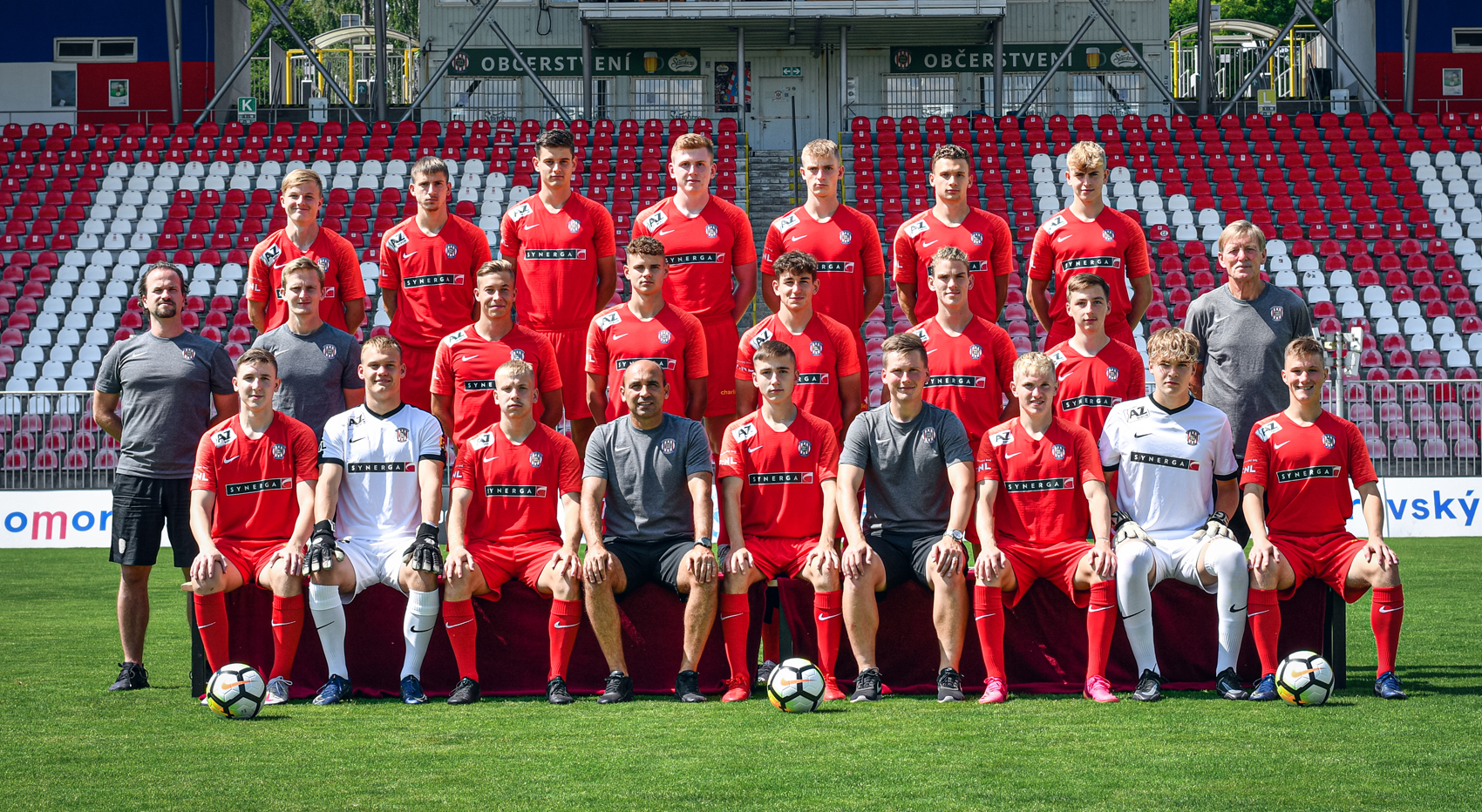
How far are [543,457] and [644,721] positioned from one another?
134 cm

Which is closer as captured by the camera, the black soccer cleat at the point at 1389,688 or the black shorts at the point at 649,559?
the black soccer cleat at the point at 1389,688

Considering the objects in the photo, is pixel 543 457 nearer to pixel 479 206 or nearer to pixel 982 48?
pixel 479 206

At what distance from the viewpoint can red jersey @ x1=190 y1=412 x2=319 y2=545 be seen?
6262 mm

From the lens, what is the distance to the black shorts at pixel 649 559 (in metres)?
6.09

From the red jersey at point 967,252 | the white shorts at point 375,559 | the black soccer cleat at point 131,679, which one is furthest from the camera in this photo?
the red jersey at point 967,252

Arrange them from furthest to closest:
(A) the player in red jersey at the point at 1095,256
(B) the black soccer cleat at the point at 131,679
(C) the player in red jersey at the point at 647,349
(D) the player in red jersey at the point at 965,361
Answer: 1. (A) the player in red jersey at the point at 1095,256
2. (C) the player in red jersey at the point at 647,349
3. (D) the player in red jersey at the point at 965,361
4. (B) the black soccer cleat at the point at 131,679

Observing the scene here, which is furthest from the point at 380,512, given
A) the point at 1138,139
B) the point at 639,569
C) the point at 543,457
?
the point at 1138,139

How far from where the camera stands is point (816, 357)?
6.88m

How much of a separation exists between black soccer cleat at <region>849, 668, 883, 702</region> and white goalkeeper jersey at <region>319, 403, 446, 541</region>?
6.84 ft

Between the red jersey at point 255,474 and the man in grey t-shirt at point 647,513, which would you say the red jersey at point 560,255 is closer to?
the man in grey t-shirt at point 647,513

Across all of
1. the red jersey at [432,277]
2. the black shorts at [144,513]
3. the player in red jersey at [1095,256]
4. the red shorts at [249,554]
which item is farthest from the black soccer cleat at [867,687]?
the black shorts at [144,513]

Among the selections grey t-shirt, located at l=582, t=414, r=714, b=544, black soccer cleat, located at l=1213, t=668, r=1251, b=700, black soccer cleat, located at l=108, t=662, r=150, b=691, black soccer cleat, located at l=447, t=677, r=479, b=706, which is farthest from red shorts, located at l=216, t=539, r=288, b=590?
black soccer cleat, located at l=1213, t=668, r=1251, b=700

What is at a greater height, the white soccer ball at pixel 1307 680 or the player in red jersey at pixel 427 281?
the player in red jersey at pixel 427 281

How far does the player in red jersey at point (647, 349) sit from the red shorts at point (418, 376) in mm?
952
